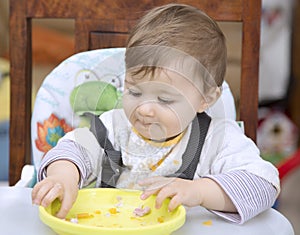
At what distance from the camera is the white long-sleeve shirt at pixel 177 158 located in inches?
40.3

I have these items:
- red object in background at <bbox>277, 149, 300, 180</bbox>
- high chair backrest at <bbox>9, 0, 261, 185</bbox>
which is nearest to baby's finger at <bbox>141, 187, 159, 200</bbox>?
high chair backrest at <bbox>9, 0, 261, 185</bbox>

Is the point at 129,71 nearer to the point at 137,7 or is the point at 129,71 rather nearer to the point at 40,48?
the point at 137,7

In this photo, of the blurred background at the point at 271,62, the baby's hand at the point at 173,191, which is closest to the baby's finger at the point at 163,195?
the baby's hand at the point at 173,191

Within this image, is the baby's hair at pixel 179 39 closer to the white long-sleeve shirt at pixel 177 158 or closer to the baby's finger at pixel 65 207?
the white long-sleeve shirt at pixel 177 158

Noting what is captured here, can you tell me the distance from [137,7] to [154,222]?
21.4 inches

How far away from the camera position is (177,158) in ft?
3.56

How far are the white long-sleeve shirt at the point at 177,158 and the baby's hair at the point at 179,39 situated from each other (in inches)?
4.0

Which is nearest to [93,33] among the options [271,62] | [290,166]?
[290,166]

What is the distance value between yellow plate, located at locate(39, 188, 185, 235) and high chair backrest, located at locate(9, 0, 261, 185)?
1.39 feet

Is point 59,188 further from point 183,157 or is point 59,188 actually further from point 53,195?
point 183,157

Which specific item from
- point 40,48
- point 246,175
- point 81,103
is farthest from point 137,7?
point 40,48

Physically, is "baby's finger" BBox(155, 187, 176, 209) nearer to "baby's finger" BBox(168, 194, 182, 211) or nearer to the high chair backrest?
"baby's finger" BBox(168, 194, 182, 211)

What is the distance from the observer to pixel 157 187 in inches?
37.2

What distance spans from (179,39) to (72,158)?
242 mm
